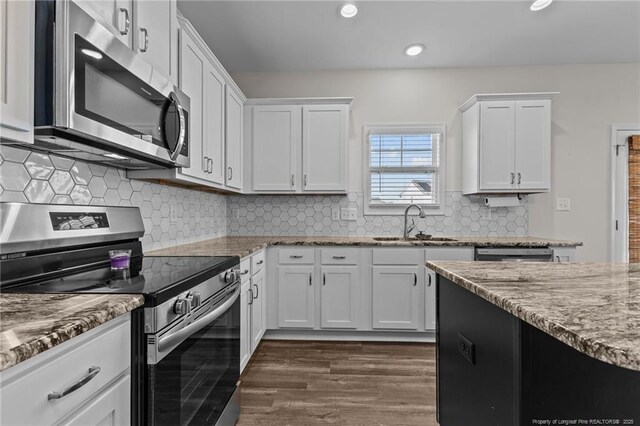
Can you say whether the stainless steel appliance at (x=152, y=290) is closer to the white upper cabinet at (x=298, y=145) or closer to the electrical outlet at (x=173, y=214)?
the electrical outlet at (x=173, y=214)

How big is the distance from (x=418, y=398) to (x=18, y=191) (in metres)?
2.29

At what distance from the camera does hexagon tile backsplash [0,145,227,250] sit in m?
1.31

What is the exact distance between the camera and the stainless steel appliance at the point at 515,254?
2.89 metres

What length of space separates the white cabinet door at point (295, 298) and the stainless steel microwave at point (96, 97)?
1.62 m

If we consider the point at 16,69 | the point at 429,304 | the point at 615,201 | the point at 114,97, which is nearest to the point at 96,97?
the point at 114,97

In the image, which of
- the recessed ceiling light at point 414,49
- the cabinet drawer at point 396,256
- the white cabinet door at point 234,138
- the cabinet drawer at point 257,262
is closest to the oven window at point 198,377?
the cabinet drawer at point 257,262

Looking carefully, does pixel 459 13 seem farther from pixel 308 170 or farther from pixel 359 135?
pixel 308 170

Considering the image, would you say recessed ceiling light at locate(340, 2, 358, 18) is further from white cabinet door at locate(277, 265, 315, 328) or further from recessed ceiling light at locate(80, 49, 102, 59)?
white cabinet door at locate(277, 265, 315, 328)

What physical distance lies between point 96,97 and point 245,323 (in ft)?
5.38

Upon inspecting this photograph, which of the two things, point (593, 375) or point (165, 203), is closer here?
point (593, 375)

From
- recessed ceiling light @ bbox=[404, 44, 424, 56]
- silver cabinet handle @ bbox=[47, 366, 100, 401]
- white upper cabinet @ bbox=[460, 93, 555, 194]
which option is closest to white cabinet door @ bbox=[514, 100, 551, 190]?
white upper cabinet @ bbox=[460, 93, 555, 194]

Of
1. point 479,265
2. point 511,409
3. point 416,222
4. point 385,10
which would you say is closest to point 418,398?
point 479,265

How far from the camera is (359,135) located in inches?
144

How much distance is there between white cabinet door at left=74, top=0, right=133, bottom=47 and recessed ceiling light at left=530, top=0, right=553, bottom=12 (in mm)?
2720
